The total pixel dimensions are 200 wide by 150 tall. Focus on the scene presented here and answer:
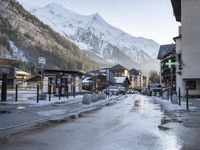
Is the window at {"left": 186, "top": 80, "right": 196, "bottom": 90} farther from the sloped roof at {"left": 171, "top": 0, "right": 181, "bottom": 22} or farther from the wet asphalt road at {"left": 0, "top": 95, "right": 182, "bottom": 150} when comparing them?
the wet asphalt road at {"left": 0, "top": 95, "right": 182, "bottom": 150}

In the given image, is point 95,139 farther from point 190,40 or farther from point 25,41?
point 25,41

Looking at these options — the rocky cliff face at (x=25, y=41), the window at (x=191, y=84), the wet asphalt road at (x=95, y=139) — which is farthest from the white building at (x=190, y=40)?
the rocky cliff face at (x=25, y=41)

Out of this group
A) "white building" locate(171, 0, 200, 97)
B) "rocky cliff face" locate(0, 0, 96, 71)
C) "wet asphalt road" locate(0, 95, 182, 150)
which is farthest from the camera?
"rocky cliff face" locate(0, 0, 96, 71)

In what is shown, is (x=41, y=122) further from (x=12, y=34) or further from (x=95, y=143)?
(x=12, y=34)

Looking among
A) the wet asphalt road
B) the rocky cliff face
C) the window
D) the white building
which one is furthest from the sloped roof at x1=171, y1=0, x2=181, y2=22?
Result: the rocky cliff face

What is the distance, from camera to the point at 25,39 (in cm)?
18262

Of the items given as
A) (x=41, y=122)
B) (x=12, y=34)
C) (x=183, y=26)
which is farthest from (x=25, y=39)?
(x=41, y=122)

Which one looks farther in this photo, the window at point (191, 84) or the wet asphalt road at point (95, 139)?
the window at point (191, 84)

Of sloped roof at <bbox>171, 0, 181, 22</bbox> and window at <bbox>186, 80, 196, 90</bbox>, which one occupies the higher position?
sloped roof at <bbox>171, 0, 181, 22</bbox>

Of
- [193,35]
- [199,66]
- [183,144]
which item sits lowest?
[183,144]

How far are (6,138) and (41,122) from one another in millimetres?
4964

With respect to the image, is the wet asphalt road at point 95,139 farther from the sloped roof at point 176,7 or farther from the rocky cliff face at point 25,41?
the rocky cliff face at point 25,41

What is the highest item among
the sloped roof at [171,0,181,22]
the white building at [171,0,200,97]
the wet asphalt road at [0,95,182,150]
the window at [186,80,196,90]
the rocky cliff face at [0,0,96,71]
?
the rocky cliff face at [0,0,96,71]

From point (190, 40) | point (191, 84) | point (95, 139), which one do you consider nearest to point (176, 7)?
point (190, 40)
